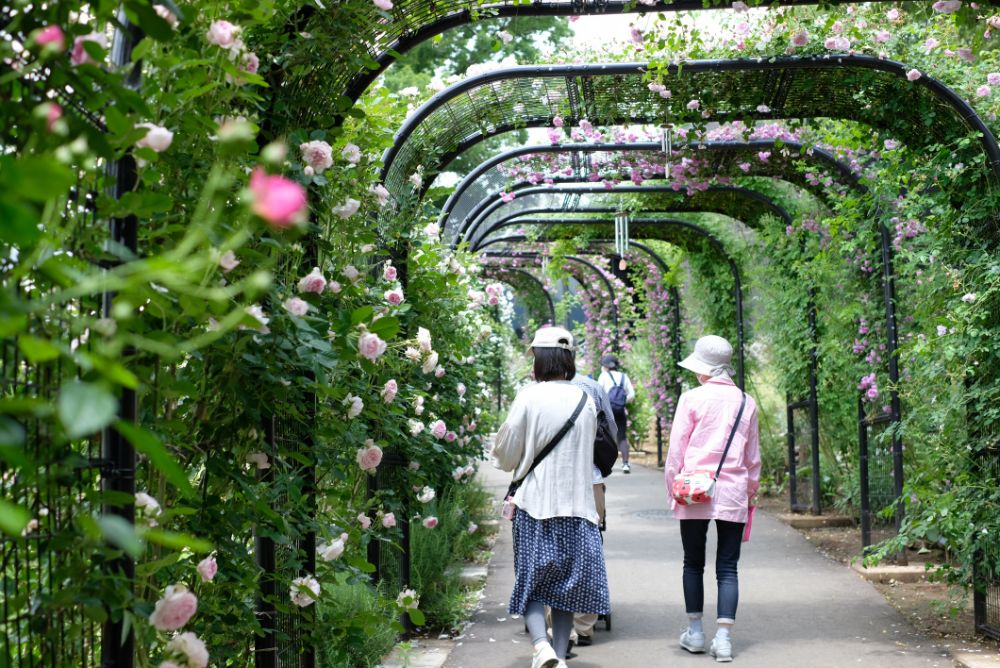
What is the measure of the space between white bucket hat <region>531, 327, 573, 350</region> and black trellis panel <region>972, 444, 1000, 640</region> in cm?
215

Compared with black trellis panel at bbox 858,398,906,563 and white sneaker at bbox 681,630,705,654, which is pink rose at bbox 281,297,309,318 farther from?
black trellis panel at bbox 858,398,906,563

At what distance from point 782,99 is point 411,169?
7.70ft

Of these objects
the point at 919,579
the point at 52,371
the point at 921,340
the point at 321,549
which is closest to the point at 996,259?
the point at 921,340

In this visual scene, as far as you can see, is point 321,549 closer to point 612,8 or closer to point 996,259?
point 612,8

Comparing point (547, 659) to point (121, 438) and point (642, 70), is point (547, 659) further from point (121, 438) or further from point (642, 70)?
point (642, 70)

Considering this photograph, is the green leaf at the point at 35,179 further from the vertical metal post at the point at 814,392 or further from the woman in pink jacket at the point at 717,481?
the vertical metal post at the point at 814,392

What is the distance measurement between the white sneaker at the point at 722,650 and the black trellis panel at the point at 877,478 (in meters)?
2.49

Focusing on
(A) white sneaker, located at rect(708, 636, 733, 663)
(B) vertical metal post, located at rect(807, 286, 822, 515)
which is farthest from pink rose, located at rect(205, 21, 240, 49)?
(B) vertical metal post, located at rect(807, 286, 822, 515)

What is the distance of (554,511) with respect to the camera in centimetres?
459

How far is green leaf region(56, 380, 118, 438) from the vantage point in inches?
31.3

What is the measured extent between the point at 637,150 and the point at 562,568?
17.1 feet

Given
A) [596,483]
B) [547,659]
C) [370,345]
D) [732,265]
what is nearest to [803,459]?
[732,265]

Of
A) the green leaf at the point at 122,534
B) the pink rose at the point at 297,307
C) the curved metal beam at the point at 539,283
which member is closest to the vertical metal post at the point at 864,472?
the pink rose at the point at 297,307

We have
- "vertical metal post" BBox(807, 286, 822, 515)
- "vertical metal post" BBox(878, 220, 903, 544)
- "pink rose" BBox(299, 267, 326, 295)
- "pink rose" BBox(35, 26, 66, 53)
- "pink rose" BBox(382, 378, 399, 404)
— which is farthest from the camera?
"vertical metal post" BBox(807, 286, 822, 515)
